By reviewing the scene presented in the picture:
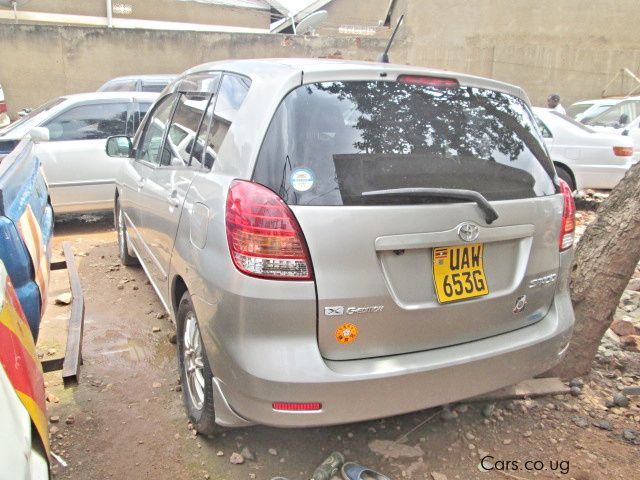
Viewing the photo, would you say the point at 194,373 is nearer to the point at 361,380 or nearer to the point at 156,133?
the point at 361,380

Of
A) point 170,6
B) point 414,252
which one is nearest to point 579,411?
point 414,252

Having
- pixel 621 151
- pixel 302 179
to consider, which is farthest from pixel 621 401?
pixel 621 151

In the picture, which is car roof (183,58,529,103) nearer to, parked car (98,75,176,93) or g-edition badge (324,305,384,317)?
g-edition badge (324,305,384,317)

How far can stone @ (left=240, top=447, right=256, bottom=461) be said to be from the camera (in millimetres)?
2469

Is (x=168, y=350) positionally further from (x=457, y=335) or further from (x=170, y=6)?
(x=170, y=6)

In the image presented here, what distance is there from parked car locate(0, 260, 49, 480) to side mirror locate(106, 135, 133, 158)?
2688 millimetres

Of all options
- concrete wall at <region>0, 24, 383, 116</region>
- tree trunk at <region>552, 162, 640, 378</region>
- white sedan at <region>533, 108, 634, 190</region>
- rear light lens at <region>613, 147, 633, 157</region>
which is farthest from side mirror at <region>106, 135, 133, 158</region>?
concrete wall at <region>0, 24, 383, 116</region>

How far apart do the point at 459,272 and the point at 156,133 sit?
253 cm

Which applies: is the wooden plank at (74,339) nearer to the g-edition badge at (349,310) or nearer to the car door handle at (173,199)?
the car door handle at (173,199)

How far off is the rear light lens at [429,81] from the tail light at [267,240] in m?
0.81

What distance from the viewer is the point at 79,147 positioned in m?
6.00

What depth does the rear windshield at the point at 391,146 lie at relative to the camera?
1.98 meters

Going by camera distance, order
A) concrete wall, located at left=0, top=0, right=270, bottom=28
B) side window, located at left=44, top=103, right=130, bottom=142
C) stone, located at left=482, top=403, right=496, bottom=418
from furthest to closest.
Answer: concrete wall, located at left=0, top=0, right=270, bottom=28 → side window, located at left=44, top=103, right=130, bottom=142 → stone, located at left=482, top=403, right=496, bottom=418

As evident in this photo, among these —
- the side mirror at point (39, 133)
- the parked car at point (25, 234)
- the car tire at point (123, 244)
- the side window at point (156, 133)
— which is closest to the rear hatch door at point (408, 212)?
the parked car at point (25, 234)
